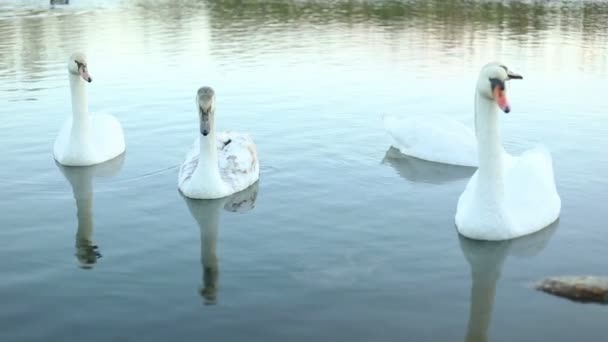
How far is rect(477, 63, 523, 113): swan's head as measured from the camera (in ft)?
30.1

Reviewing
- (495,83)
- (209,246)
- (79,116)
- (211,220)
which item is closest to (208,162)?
(211,220)

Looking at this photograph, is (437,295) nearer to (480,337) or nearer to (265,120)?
(480,337)

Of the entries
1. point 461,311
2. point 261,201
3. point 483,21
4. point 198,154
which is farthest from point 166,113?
point 483,21

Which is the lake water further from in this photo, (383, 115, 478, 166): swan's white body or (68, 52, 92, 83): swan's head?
(68, 52, 92, 83): swan's head

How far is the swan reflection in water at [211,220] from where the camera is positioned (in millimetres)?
8453

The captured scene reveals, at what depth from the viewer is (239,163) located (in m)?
12.1

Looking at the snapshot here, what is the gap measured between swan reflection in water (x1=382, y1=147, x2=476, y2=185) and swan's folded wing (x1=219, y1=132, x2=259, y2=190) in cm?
226

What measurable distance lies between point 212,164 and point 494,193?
3892 mm

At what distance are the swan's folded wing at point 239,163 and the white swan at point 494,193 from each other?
3.31m

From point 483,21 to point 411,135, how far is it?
80.0ft

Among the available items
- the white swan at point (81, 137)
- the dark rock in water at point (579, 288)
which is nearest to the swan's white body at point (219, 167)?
the white swan at point (81, 137)

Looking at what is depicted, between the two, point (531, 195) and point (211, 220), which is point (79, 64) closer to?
point (211, 220)

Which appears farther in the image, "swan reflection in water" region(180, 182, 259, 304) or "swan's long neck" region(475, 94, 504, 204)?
"swan's long neck" region(475, 94, 504, 204)

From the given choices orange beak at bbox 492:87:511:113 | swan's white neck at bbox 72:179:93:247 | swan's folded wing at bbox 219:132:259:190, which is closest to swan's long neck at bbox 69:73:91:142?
swan's white neck at bbox 72:179:93:247
